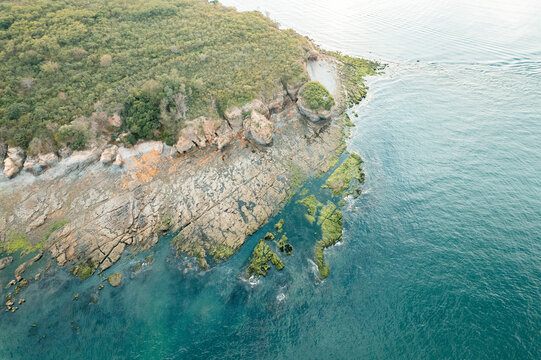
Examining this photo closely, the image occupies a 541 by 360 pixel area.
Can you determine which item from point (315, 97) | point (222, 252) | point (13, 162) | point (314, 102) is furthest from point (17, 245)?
point (315, 97)

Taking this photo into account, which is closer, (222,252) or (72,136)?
(222,252)

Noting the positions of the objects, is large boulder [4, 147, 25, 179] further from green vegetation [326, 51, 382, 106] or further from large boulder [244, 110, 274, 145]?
green vegetation [326, 51, 382, 106]

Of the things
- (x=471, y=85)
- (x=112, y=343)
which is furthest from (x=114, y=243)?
(x=471, y=85)

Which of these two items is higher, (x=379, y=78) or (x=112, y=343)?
(x=379, y=78)

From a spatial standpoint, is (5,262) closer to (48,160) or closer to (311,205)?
(48,160)

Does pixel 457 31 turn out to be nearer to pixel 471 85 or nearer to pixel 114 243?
pixel 471 85

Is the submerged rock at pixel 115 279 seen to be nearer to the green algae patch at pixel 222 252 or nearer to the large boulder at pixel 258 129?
the green algae patch at pixel 222 252

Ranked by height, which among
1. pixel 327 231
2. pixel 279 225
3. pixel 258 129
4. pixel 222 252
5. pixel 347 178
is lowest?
pixel 222 252

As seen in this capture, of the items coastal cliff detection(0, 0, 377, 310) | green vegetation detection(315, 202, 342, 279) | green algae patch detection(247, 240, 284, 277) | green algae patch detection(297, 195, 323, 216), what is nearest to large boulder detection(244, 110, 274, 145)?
coastal cliff detection(0, 0, 377, 310)
